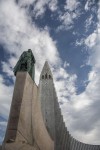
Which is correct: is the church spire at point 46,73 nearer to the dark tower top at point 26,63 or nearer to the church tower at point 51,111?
the church tower at point 51,111

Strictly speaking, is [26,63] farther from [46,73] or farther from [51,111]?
[46,73]

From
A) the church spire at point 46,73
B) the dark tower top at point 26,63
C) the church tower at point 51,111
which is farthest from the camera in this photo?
the church spire at point 46,73

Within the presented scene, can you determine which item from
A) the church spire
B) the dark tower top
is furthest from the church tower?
the dark tower top

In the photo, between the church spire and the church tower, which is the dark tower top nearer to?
the church tower

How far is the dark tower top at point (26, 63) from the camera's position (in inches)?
504

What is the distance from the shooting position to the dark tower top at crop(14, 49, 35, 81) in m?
12.8

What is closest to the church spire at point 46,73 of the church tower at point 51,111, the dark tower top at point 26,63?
the church tower at point 51,111

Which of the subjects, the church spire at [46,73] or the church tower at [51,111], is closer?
the church tower at [51,111]

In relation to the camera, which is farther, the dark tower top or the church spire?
the church spire

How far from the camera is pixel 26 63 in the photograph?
42.4 ft

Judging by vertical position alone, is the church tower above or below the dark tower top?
above

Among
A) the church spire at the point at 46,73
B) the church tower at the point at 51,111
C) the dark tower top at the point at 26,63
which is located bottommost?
the dark tower top at the point at 26,63

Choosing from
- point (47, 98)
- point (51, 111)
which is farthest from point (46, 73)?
point (51, 111)

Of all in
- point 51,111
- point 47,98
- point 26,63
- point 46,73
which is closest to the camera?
point 26,63
